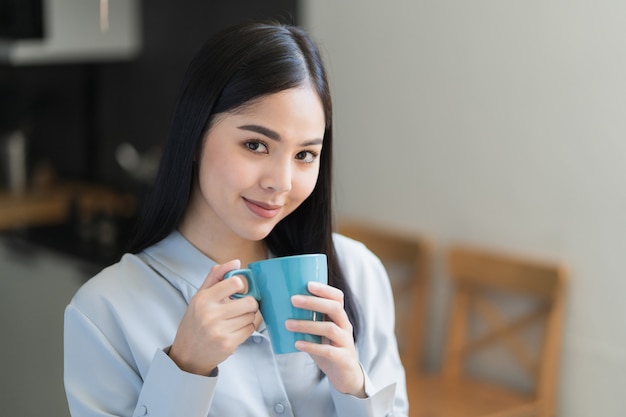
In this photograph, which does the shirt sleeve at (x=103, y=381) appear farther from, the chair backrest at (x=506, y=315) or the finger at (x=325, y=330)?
the chair backrest at (x=506, y=315)

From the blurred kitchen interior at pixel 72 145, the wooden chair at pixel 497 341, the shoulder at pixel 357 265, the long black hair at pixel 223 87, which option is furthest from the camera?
the blurred kitchen interior at pixel 72 145

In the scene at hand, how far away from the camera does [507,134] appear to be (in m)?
2.45

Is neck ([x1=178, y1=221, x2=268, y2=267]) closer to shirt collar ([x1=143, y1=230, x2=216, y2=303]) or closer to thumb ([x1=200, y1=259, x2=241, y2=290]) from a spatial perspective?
shirt collar ([x1=143, y1=230, x2=216, y2=303])

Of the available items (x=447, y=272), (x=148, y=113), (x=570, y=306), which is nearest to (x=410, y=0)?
(x=447, y=272)

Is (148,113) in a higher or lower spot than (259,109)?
lower

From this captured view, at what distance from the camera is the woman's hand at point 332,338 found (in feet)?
3.37

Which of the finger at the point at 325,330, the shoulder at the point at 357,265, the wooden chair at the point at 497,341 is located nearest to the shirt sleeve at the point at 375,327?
the shoulder at the point at 357,265

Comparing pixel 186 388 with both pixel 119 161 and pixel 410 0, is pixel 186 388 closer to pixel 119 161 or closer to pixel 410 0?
pixel 410 0

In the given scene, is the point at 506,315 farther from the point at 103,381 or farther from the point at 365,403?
the point at 103,381

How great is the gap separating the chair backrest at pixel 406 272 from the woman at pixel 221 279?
1443 mm

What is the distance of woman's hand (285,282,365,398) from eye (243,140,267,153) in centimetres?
19

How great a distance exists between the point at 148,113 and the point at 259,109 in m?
2.55

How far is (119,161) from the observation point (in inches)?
141

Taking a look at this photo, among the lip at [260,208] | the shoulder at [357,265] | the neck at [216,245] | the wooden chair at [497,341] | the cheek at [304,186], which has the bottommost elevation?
the wooden chair at [497,341]
